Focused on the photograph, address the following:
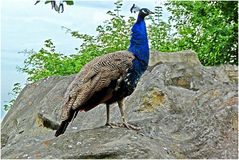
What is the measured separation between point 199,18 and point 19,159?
16.2 feet

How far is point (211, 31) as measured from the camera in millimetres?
7758

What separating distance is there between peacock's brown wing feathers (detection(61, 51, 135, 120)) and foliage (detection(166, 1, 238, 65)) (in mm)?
3651

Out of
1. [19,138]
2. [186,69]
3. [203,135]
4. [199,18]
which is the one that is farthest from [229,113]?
[199,18]

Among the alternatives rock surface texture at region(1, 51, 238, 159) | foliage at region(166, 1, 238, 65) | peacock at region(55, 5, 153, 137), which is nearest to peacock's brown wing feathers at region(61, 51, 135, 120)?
peacock at region(55, 5, 153, 137)

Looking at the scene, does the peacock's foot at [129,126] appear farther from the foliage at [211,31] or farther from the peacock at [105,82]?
the foliage at [211,31]

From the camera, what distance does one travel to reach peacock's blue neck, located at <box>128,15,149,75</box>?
3789 millimetres

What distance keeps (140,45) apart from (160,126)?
0.51m

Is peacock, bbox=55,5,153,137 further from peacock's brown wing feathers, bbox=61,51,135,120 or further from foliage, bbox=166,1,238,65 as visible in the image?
foliage, bbox=166,1,238,65

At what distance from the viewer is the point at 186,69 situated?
5.13m

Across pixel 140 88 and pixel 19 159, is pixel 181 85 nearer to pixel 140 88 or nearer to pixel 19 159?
pixel 140 88

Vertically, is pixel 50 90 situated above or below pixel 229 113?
below

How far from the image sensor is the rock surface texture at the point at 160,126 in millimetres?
3414

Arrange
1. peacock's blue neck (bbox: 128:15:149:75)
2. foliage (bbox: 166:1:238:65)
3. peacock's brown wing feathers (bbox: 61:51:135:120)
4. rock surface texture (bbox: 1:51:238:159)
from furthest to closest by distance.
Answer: foliage (bbox: 166:1:238:65) < peacock's blue neck (bbox: 128:15:149:75) < peacock's brown wing feathers (bbox: 61:51:135:120) < rock surface texture (bbox: 1:51:238:159)

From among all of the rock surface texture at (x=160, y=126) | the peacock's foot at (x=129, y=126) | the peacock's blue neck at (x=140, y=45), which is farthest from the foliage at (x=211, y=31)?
the peacock's foot at (x=129, y=126)
